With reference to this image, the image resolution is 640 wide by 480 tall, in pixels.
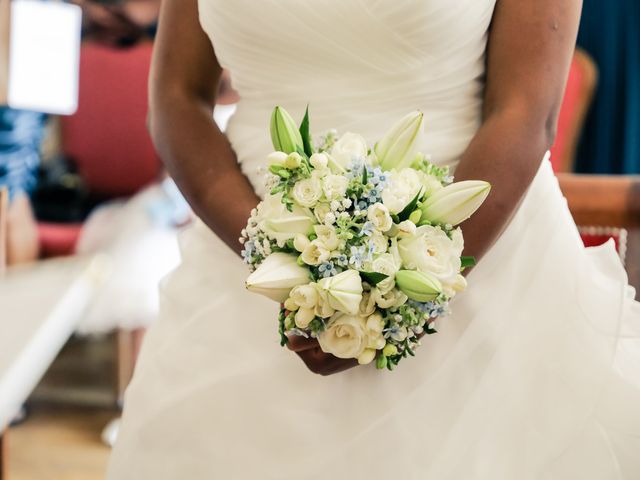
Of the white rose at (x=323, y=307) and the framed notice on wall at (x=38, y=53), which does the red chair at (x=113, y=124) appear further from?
the white rose at (x=323, y=307)

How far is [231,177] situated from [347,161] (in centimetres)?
34

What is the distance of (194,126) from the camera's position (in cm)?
147

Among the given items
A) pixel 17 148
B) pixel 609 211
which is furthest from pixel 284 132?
pixel 17 148

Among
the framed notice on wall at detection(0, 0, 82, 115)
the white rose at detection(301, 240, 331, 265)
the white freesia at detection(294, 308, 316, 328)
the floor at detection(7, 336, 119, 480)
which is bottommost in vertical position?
the floor at detection(7, 336, 119, 480)

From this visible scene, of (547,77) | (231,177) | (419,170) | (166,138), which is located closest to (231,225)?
(231,177)

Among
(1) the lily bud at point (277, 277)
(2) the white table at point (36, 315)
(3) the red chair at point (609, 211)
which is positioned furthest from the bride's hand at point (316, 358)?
(3) the red chair at point (609, 211)

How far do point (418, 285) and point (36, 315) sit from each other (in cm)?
44

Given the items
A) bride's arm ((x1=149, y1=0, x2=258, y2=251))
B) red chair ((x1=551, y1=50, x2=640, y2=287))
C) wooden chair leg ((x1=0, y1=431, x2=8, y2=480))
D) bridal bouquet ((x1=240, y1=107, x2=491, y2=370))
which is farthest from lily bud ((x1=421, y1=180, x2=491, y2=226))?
wooden chair leg ((x1=0, y1=431, x2=8, y2=480))

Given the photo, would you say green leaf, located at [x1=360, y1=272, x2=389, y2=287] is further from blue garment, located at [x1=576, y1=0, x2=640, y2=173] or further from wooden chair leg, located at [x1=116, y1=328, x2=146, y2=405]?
blue garment, located at [x1=576, y1=0, x2=640, y2=173]

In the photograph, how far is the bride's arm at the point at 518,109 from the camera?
49.8 inches

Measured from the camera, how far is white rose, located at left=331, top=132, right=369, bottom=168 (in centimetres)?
111

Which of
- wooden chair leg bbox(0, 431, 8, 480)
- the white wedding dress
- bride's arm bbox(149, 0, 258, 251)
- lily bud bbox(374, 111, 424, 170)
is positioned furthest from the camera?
wooden chair leg bbox(0, 431, 8, 480)

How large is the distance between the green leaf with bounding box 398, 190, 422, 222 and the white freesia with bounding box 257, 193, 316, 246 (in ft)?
0.35

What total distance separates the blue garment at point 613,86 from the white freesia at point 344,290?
3202mm
